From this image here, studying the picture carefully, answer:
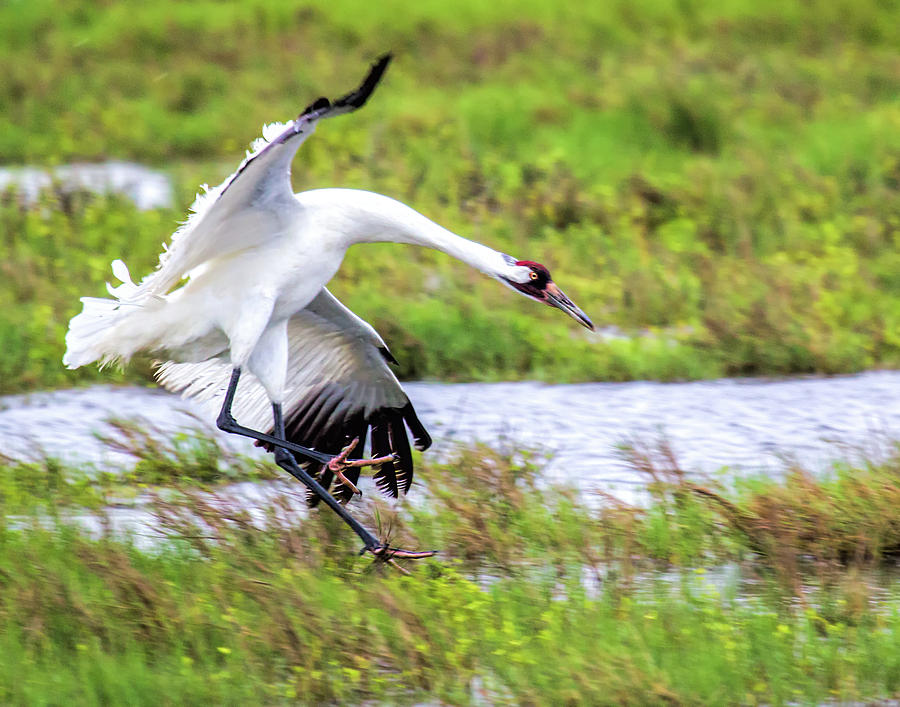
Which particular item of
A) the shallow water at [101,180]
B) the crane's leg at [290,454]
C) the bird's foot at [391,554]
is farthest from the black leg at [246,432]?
the shallow water at [101,180]

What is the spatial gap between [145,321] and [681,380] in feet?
9.80

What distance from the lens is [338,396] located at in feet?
15.1

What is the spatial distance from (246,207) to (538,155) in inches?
228

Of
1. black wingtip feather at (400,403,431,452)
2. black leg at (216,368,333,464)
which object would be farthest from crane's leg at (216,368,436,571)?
black wingtip feather at (400,403,431,452)

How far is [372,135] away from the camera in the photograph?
31.2ft

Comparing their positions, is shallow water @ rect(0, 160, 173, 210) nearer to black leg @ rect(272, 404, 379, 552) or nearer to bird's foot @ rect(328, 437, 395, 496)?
black leg @ rect(272, 404, 379, 552)

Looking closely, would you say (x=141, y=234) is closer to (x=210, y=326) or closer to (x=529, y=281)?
(x=210, y=326)

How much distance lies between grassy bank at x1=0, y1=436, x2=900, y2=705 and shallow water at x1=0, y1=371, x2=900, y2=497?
0.69m

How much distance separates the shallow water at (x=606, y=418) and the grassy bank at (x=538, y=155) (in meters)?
0.18

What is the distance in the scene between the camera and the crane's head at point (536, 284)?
13.3 ft

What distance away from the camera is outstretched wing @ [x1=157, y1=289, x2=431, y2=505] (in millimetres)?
4469

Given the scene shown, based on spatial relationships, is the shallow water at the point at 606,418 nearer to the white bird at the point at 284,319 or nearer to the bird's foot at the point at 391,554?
the white bird at the point at 284,319

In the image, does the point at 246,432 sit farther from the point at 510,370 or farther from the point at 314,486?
the point at 510,370

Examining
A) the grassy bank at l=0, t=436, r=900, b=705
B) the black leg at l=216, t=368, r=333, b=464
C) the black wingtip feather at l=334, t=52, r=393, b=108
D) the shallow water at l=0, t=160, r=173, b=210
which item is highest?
the black wingtip feather at l=334, t=52, r=393, b=108
